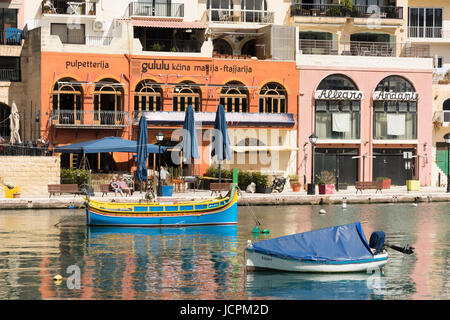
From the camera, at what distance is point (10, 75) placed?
199ft

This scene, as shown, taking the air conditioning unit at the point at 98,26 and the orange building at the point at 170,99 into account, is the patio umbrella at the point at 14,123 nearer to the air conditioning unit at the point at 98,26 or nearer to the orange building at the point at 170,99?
the orange building at the point at 170,99

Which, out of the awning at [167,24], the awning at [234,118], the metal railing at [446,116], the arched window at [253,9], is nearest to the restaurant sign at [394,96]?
the metal railing at [446,116]

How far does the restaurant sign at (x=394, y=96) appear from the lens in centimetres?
6212

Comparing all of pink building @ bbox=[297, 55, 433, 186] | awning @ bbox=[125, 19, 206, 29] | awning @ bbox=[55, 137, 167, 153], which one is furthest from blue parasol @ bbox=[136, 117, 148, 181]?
pink building @ bbox=[297, 55, 433, 186]

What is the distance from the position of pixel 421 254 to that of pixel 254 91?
1110 inches

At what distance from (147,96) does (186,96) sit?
241 centimetres

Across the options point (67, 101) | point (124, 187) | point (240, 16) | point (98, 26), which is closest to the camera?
point (124, 187)

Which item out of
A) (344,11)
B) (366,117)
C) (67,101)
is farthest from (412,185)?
(67,101)

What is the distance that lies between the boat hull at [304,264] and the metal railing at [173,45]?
32.5 m

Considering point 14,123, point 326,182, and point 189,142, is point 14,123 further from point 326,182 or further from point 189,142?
point 326,182

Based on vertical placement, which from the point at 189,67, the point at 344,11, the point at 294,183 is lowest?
the point at 294,183

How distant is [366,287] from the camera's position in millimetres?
27578

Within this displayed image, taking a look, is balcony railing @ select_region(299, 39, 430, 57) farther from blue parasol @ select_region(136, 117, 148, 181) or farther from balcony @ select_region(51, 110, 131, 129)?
blue parasol @ select_region(136, 117, 148, 181)

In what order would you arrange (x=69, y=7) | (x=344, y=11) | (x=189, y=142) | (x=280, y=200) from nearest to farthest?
(x=189, y=142)
(x=280, y=200)
(x=69, y=7)
(x=344, y=11)
